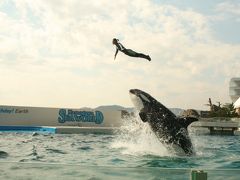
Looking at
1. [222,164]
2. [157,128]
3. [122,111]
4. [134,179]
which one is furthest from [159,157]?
[122,111]

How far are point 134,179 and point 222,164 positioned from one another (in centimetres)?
750

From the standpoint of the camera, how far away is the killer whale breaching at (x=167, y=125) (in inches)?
514

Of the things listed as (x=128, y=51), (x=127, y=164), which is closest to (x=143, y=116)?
(x=127, y=164)

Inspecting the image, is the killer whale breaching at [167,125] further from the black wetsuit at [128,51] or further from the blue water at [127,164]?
the black wetsuit at [128,51]

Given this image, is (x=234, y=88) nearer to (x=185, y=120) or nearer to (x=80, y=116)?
(x=80, y=116)

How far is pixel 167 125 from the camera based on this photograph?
13.1 metres

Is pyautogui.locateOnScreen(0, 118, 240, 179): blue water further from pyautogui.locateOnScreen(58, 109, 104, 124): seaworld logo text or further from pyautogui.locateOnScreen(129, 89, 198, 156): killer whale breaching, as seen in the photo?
pyautogui.locateOnScreen(58, 109, 104, 124): seaworld logo text

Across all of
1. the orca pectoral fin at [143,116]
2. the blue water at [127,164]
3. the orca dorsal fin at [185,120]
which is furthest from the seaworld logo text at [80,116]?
the orca dorsal fin at [185,120]

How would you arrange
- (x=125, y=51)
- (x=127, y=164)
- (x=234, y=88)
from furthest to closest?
(x=234, y=88)
(x=127, y=164)
(x=125, y=51)

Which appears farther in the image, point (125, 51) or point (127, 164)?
point (127, 164)

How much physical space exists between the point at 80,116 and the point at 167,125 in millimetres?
28282

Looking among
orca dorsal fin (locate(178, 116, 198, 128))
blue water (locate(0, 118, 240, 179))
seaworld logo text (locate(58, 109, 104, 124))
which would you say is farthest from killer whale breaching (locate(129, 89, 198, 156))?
seaworld logo text (locate(58, 109, 104, 124))

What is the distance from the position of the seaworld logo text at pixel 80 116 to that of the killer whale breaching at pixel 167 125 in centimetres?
2724

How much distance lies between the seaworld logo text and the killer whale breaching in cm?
2724
